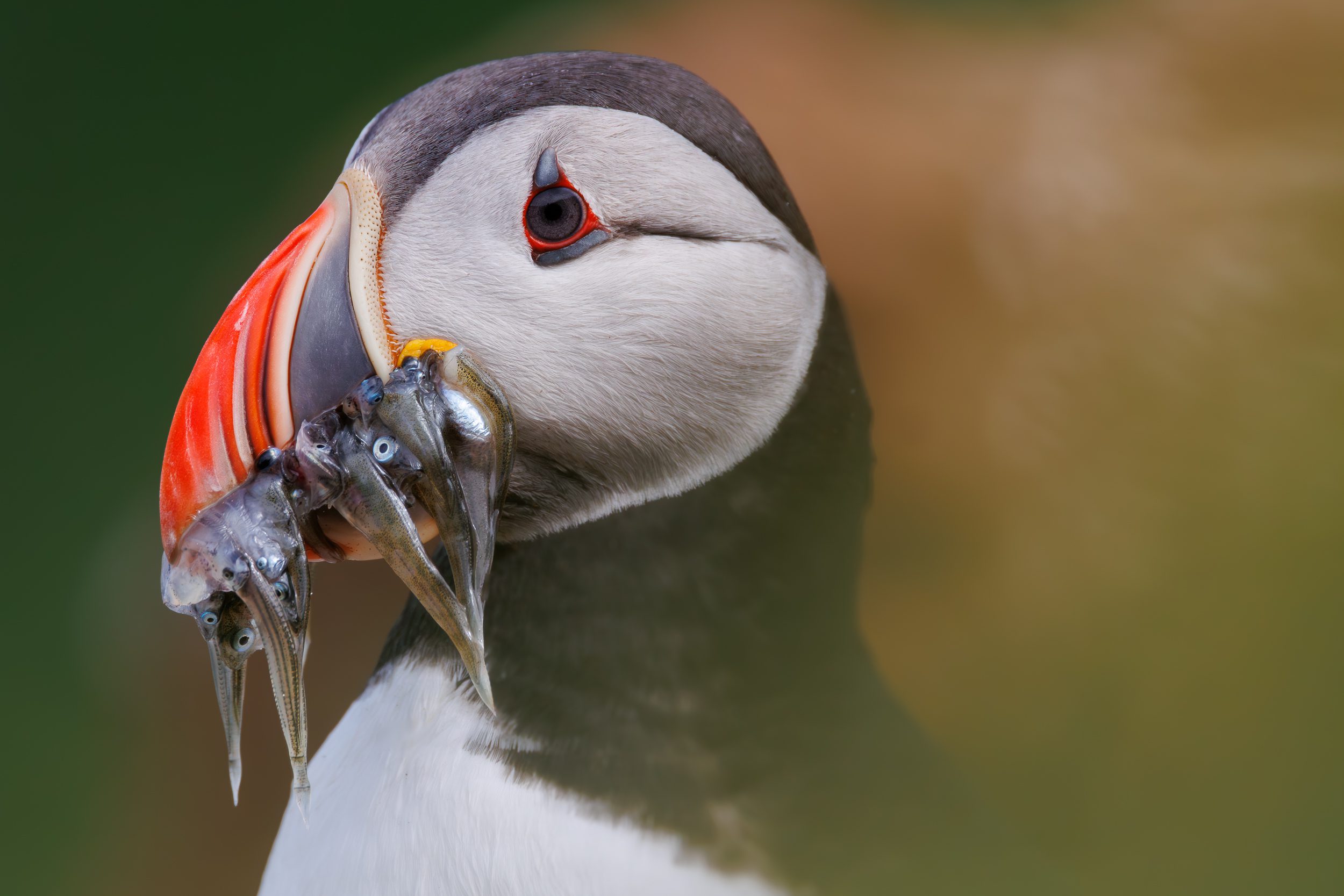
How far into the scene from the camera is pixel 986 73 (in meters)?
0.98

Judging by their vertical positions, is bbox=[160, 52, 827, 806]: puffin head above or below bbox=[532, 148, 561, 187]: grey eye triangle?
below

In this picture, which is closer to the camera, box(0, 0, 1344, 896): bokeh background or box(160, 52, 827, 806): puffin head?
box(0, 0, 1344, 896): bokeh background

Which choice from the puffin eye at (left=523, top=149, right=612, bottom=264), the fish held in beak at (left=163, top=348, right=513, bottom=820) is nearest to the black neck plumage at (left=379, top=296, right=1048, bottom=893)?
the fish held in beak at (left=163, top=348, right=513, bottom=820)

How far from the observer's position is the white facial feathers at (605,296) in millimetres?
739

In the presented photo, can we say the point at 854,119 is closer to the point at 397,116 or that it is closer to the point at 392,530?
the point at 397,116

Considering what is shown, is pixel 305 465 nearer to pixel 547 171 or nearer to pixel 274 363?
pixel 274 363

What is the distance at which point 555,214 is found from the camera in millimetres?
746

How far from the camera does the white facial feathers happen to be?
74 centimetres

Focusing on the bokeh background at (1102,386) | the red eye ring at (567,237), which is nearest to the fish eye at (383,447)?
the red eye ring at (567,237)

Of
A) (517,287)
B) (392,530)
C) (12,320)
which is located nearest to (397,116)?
(517,287)

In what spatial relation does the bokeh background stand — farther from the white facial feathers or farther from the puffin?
the white facial feathers

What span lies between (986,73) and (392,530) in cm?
77

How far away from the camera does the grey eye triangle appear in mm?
743

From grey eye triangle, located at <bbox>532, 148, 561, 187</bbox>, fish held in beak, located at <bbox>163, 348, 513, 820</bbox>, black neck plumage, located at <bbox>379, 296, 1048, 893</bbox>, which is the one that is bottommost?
black neck plumage, located at <bbox>379, 296, 1048, 893</bbox>
